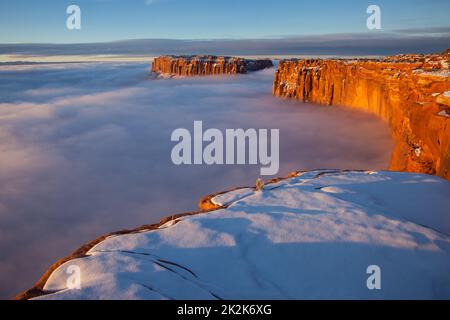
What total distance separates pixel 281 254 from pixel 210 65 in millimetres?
172831

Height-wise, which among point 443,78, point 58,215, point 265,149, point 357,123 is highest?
point 443,78

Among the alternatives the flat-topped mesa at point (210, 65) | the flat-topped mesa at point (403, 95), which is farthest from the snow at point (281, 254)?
the flat-topped mesa at point (210, 65)

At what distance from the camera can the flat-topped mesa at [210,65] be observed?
539 ft

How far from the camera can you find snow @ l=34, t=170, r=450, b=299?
6.14m

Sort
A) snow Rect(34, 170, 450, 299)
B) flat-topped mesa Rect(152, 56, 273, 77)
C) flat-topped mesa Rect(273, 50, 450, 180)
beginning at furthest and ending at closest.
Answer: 1. flat-topped mesa Rect(152, 56, 273, 77)
2. flat-topped mesa Rect(273, 50, 450, 180)
3. snow Rect(34, 170, 450, 299)

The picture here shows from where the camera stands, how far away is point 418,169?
736 inches

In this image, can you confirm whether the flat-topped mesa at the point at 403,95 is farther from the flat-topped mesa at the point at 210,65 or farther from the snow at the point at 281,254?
the flat-topped mesa at the point at 210,65

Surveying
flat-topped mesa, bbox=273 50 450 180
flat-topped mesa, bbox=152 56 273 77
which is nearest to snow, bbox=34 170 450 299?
flat-topped mesa, bbox=273 50 450 180

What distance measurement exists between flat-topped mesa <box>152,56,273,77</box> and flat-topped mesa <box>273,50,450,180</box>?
3345 inches

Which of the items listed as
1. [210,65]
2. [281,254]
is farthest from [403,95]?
[210,65]

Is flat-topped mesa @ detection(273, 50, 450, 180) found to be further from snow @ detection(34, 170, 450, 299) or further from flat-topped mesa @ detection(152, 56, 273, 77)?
flat-topped mesa @ detection(152, 56, 273, 77)

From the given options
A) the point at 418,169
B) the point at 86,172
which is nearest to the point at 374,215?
the point at 418,169

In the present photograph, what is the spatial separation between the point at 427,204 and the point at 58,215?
3846 centimetres

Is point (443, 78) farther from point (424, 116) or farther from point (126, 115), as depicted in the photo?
point (126, 115)
